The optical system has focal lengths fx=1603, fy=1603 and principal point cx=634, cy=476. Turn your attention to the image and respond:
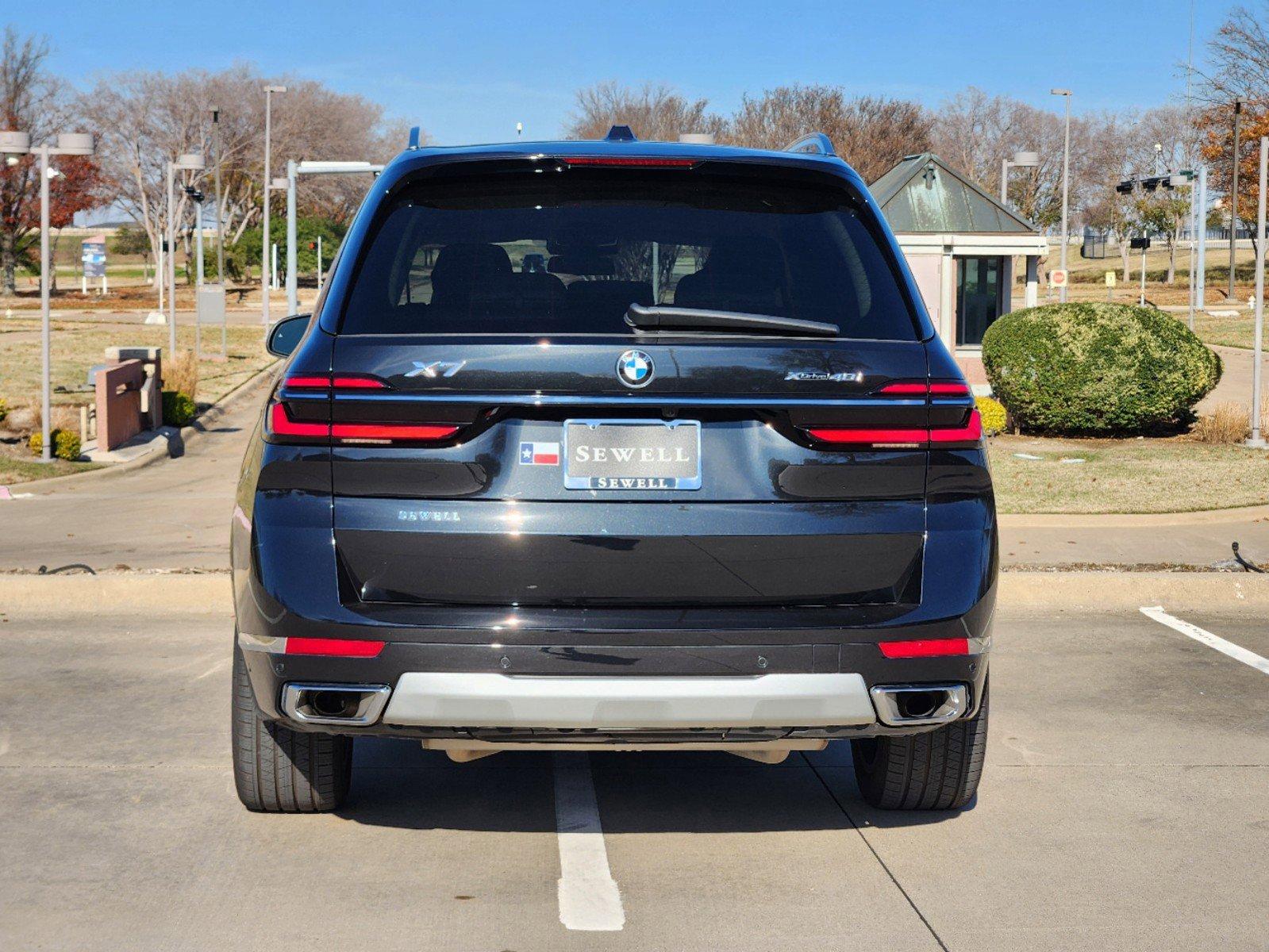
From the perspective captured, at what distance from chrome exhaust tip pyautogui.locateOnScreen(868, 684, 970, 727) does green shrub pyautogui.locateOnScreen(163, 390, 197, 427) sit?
72.1 ft

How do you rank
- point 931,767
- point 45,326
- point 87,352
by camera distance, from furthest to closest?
point 87,352 → point 45,326 → point 931,767

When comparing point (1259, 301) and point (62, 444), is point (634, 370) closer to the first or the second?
point (1259, 301)

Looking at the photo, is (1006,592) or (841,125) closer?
(1006,592)

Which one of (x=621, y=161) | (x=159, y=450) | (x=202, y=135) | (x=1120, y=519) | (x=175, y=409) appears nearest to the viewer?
(x=621, y=161)

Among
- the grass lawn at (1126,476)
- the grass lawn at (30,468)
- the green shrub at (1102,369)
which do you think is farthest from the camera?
the grass lawn at (30,468)

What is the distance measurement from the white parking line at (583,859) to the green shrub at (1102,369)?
13862 mm

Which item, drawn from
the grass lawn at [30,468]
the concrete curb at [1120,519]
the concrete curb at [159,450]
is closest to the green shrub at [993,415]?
the concrete curb at [1120,519]

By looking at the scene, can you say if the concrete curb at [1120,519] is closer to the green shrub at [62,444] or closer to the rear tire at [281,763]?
the rear tire at [281,763]

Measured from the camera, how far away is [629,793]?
5414 mm

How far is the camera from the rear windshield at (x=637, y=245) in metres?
4.39

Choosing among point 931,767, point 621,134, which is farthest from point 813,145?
point 931,767

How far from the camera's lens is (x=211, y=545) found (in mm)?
11922

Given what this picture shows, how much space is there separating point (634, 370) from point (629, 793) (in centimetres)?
192

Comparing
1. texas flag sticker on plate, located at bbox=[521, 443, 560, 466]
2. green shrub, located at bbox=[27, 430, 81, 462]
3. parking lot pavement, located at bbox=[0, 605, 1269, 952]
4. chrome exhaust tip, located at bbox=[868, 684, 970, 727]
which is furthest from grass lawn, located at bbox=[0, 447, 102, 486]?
chrome exhaust tip, located at bbox=[868, 684, 970, 727]
